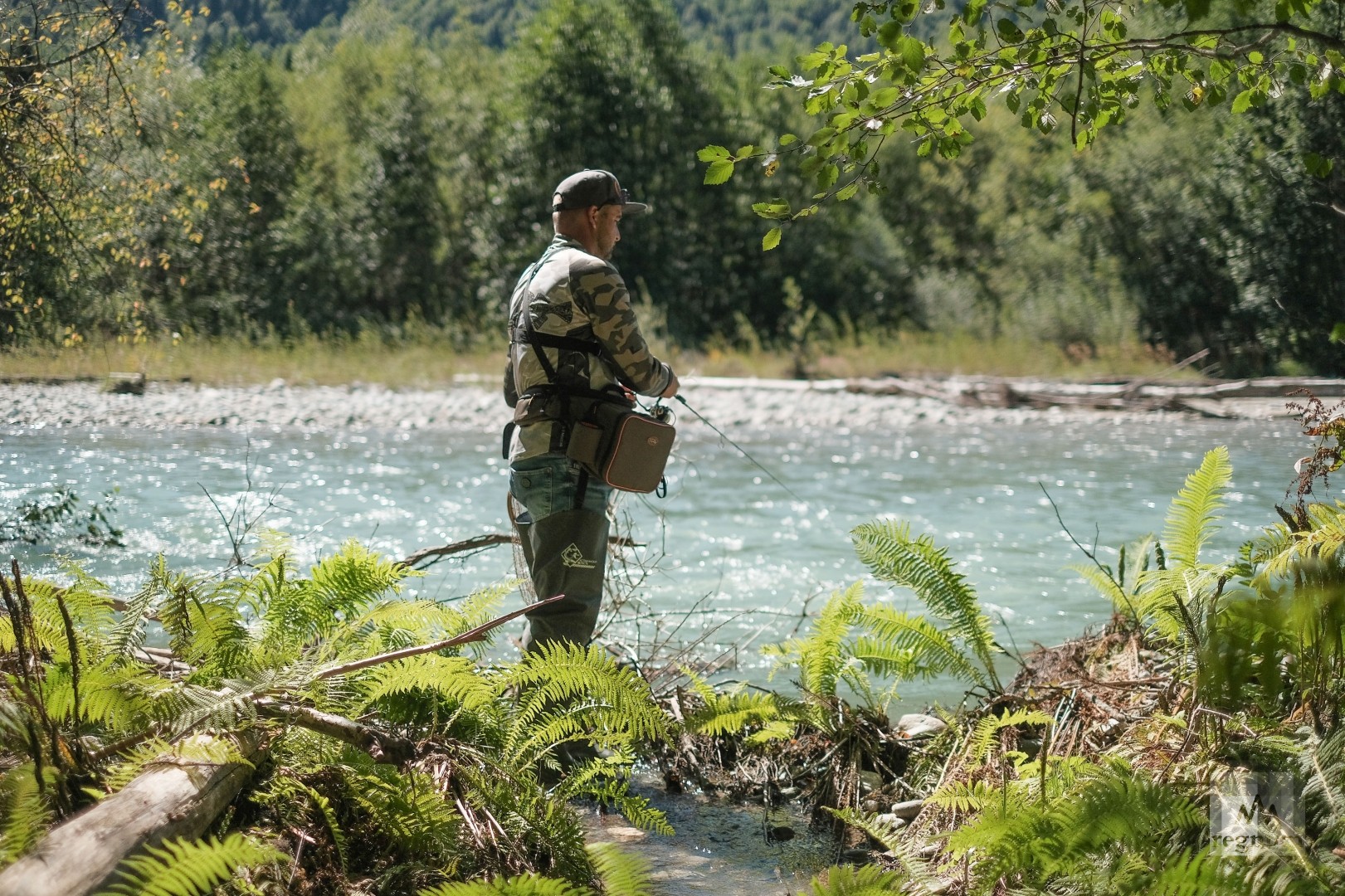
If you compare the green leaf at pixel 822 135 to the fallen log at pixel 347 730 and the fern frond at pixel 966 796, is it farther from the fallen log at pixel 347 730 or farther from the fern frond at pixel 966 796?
the fallen log at pixel 347 730

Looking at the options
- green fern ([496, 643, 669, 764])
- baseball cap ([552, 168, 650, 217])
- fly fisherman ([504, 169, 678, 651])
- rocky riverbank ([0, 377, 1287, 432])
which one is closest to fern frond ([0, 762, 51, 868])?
green fern ([496, 643, 669, 764])

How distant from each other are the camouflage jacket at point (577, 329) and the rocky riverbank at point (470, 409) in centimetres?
1139

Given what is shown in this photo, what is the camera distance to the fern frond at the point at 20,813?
2178 millimetres

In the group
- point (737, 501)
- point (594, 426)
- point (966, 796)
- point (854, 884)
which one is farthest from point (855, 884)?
point (737, 501)

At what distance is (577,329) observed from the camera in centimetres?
421

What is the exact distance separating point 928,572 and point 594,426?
4.32 feet

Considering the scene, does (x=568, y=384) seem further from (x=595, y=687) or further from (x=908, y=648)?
(x=908, y=648)

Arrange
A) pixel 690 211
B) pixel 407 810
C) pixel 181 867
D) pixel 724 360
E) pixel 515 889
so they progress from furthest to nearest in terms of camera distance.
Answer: pixel 690 211
pixel 724 360
pixel 407 810
pixel 515 889
pixel 181 867

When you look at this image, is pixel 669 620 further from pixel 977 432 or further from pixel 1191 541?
pixel 977 432

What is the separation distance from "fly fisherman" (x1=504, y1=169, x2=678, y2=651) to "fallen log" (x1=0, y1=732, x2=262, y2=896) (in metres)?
1.52

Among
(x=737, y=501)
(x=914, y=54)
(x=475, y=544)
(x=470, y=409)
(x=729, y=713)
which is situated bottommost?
(x=737, y=501)

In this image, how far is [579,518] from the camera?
4250 mm

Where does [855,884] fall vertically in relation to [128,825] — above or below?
below

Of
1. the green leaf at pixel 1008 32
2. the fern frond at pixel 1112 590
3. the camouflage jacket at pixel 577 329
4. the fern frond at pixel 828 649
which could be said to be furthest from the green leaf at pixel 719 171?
the fern frond at pixel 1112 590
